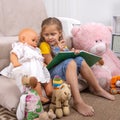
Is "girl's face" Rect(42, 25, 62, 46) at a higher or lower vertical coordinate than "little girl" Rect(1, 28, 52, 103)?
higher

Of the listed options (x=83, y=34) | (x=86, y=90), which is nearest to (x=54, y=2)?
(x=83, y=34)

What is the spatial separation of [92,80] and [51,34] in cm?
37

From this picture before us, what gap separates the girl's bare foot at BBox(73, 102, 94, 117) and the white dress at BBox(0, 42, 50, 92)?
22 cm

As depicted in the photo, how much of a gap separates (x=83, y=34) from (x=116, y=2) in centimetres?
138

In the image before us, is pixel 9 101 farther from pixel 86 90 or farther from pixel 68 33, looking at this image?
pixel 68 33

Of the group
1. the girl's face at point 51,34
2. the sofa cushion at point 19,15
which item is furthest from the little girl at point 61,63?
the sofa cushion at point 19,15

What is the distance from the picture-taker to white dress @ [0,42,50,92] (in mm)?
1302

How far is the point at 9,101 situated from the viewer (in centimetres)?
128

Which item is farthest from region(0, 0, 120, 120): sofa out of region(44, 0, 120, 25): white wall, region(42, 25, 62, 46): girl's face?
region(44, 0, 120, 25): white wall

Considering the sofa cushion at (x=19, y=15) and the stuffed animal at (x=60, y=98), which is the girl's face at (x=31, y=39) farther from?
the sofa cushion at (x=19, y=15)

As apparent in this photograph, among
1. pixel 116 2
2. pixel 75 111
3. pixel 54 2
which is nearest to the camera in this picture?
pixel 75 111

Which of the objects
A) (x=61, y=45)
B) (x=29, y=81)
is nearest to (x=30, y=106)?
(x=29, y=81)

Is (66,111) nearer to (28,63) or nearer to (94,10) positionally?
(28,63)

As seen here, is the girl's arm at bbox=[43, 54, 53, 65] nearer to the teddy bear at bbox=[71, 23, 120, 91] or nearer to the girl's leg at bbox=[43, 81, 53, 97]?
the girl's leg at bbox=[43, 81, 53, 97]
